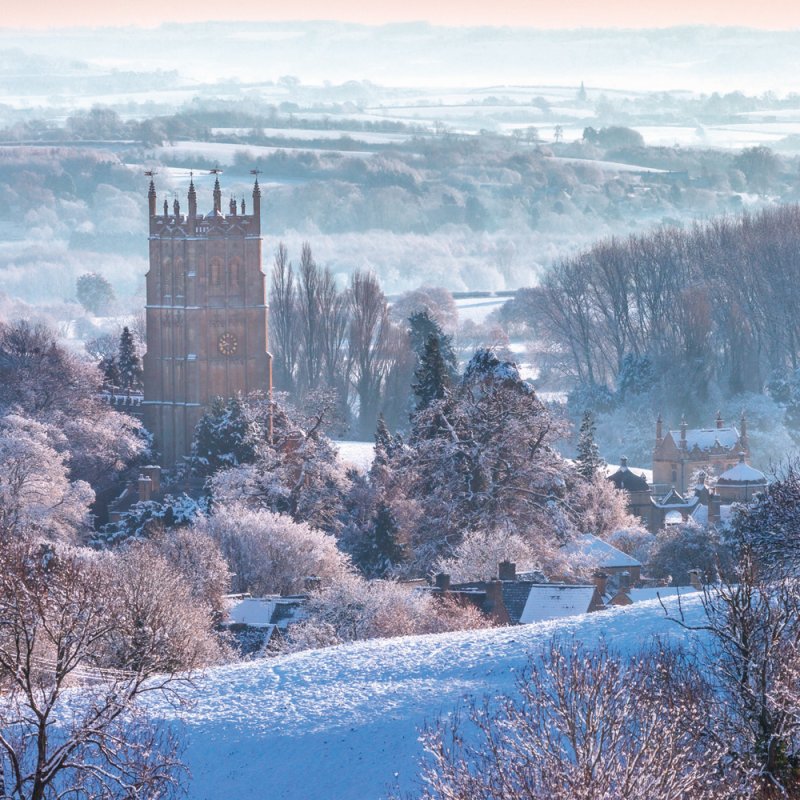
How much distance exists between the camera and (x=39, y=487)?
57938mm

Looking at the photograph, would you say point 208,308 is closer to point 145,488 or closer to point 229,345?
point 229,345

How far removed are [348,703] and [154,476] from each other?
36.3 meters

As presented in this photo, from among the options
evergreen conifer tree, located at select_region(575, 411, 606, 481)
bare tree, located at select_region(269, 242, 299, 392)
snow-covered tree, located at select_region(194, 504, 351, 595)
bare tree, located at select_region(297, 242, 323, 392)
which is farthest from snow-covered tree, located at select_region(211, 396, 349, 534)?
bare tree, located at select_region(269, 242, 299, 392)

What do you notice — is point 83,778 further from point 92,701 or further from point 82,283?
point 82,283

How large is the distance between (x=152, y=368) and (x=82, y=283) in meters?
79.9

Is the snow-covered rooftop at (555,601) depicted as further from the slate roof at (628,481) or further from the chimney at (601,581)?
the slate roof at (628,481)

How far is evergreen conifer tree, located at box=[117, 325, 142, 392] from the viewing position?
79.7 metres

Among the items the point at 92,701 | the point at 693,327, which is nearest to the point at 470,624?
the point at 92,701

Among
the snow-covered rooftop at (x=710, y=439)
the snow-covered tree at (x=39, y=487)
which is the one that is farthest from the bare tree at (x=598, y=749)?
the snow-covered rooftop at (x=710, y=439)

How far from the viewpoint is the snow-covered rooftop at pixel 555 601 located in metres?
41.0

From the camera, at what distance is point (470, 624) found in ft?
129

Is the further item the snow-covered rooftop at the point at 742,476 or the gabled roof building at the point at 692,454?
the gabled roof building at the point at 692,454

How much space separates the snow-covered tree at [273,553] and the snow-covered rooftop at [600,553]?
5.00 m

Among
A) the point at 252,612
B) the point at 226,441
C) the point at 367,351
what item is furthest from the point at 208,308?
the point at 252,612
